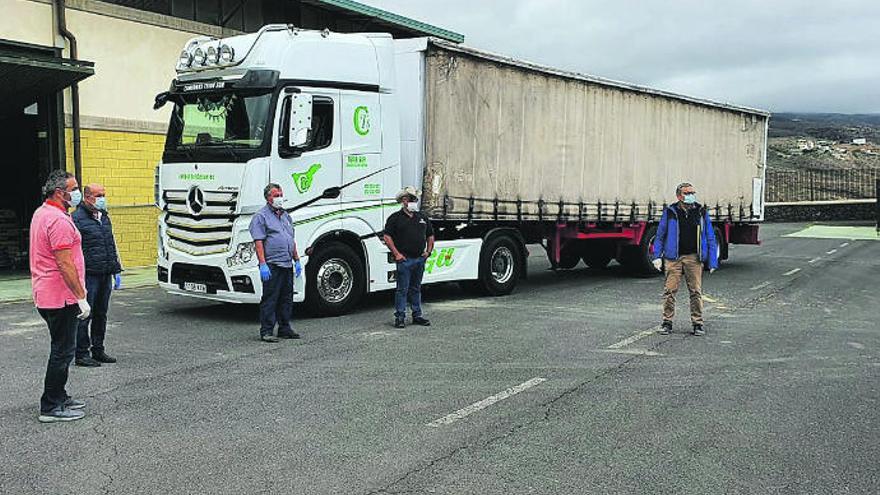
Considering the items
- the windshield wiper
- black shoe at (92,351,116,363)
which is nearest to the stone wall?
the windshield wiper

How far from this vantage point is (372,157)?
449 inches

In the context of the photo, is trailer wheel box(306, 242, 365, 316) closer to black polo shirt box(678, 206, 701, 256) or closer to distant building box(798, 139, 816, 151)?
black polo shirt box(678, 206, 701, 256)

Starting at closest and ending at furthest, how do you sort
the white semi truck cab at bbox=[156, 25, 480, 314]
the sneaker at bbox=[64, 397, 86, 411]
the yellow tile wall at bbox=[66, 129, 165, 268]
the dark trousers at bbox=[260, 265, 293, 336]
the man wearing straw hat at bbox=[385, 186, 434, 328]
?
the sneaker at bbox=[64, 397, 86, 411] → the dark trousers at bbox=[260, 265, 293, 336] → the white semi truck cab at bbox=[156, 25, 480, 314] → the man wearing straw hat at bbox=[385, 186, 434, 328] → the yellow tile wall at bbox=[66, 129, 165, 268]

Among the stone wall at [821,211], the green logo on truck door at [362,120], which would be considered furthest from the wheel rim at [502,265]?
the stone wall at [821,211]

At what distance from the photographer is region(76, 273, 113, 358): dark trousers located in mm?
8148

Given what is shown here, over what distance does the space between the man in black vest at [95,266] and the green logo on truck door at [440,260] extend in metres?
5.00

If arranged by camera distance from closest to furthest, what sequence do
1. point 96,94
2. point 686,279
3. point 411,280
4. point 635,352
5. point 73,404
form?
point 73,404 → point 635,352 → point 686,279 → point 411,280 → point 96,94

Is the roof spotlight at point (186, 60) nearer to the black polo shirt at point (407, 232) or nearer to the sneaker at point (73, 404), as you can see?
the black polo shirt at point (407, 232)

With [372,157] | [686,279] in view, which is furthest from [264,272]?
[686,279]

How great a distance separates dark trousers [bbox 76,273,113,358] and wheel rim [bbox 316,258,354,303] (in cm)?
312

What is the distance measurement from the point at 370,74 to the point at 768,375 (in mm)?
6493

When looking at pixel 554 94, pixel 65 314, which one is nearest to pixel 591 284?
pixel 554 94

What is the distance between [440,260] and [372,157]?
6.57 feet

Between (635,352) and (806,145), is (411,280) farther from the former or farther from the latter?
(806,145)
